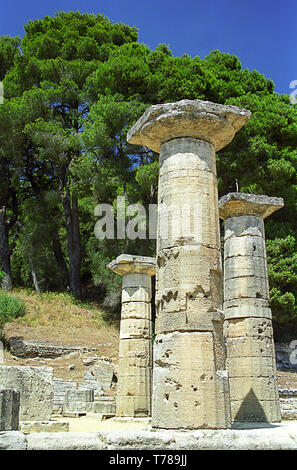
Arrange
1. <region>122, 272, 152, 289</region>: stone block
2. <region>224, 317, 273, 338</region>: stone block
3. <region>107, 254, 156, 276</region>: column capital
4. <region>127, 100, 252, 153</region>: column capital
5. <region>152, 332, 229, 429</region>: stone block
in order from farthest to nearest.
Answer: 1. <region>122, 272, 152, 289</region>: stone block
2. <region>107, 254, 156, 276</region>: column capital
3. <region>224, 317, 273, 338</region>: stone block
4. <region>127, 100, 252, 153</region>: column capital
5. <region>152, 332, 229, 429</region>: stone block

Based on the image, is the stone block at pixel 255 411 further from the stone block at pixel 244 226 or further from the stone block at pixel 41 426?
the stone block at pixel 244 226

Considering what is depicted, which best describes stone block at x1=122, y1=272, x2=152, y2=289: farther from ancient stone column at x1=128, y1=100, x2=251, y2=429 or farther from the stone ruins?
ancient stone column at x1=128, y1=100, x2=251, y2=429

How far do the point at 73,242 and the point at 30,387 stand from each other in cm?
1596

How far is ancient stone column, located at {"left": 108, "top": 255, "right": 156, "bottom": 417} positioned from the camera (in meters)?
10.3

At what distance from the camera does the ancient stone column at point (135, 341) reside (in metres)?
10.3

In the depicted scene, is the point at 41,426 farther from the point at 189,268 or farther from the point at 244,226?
the point at 244,226

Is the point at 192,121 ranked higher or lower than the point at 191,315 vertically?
higher

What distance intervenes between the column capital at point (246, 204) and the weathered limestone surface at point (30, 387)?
182 inches

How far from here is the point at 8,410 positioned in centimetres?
520

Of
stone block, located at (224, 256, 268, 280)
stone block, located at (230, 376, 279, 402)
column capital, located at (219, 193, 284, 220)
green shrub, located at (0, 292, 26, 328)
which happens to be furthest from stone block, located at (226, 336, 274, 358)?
green shrub, located at (0, 292, 26, 328)

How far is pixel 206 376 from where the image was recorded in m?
5.14

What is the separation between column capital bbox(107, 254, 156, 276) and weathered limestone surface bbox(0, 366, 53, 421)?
4.65 metres

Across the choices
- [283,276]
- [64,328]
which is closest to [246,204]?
[283,276]
